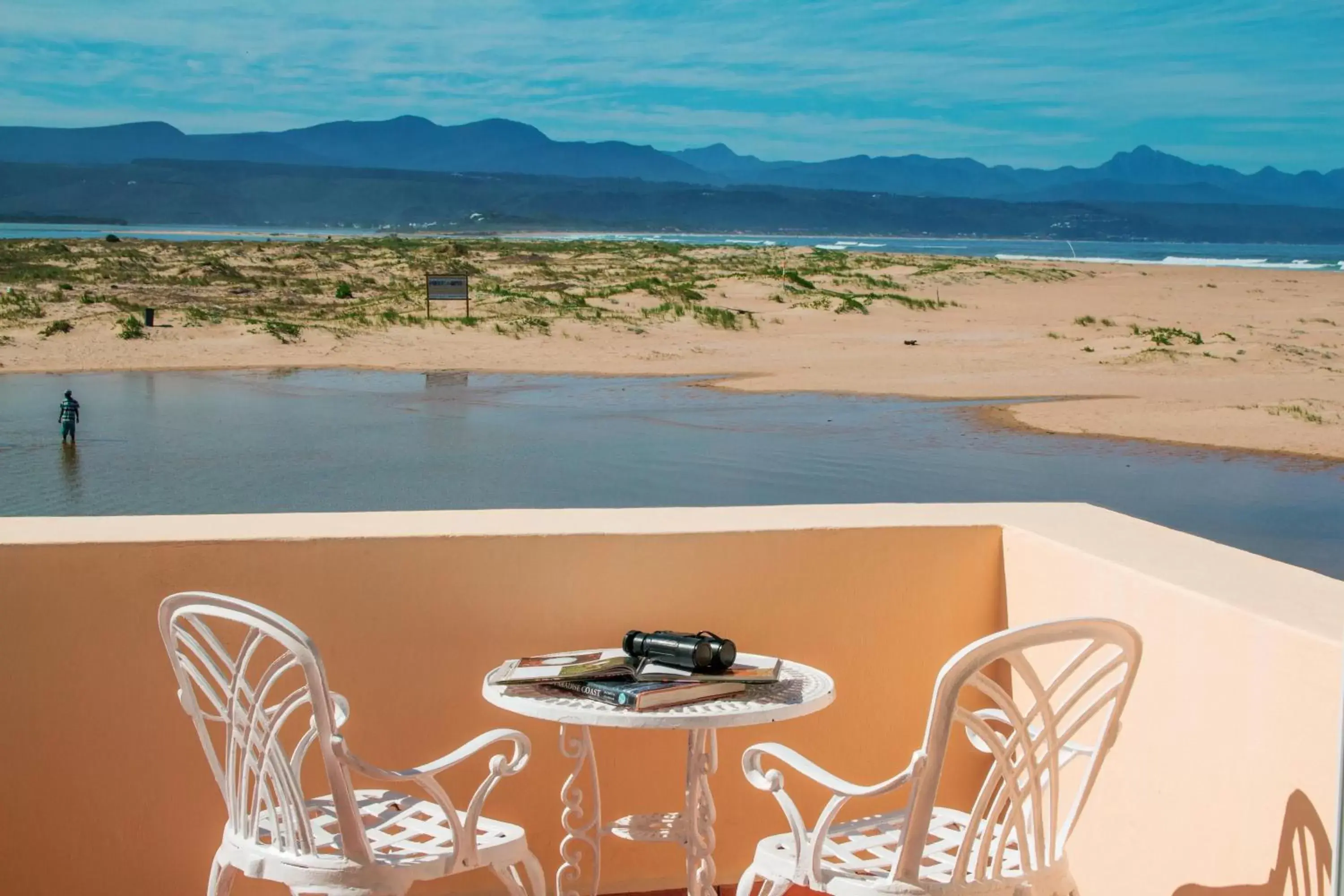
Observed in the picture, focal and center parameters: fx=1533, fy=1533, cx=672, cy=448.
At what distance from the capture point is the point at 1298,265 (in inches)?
2721

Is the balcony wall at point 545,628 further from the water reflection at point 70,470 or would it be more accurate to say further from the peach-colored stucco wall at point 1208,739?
the water reflection at point 70,470

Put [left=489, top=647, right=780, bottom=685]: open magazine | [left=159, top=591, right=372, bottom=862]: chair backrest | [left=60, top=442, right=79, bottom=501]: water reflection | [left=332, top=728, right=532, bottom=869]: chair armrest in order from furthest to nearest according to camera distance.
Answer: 1. [left=60, top=442, right=79, bottom=501]: water reflection
2. [left=489, top=647, right=780, bottom=685]: open magazine
3. [left=332, top=728, right=532, bottom=869]: chair armrest
4. [left=159, top=591, right=372, bottom=862]: chair backrest

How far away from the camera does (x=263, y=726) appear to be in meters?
2.34

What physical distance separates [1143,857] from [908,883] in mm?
724

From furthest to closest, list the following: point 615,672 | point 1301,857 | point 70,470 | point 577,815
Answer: point 70,470 → point 577,815 → point 615,672 → point 1301,857

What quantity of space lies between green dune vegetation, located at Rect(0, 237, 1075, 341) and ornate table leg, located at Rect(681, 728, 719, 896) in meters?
23.2

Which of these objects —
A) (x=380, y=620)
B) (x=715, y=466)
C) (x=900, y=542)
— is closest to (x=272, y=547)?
(x=380, y=620)

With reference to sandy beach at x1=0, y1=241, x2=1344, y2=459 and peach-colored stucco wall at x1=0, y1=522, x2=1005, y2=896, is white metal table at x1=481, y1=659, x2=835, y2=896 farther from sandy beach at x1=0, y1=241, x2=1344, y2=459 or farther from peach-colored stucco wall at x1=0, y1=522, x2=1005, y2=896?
sandy beach at x1=0, y1=241, x2=1344, y2=459

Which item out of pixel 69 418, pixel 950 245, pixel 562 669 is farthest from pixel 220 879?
pixel 950 245

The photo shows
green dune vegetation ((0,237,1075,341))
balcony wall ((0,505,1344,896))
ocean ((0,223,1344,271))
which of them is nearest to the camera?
balcony wall ((0,505,1344,896))

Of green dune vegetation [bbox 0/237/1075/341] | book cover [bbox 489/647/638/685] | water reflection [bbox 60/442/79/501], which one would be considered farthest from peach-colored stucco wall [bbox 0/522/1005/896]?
green dune vegetation [bbox 0/237/1075/341]

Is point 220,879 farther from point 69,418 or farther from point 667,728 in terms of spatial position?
point 69,418

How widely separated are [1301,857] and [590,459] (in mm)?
13320

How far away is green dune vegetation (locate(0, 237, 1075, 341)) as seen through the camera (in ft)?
90.2
